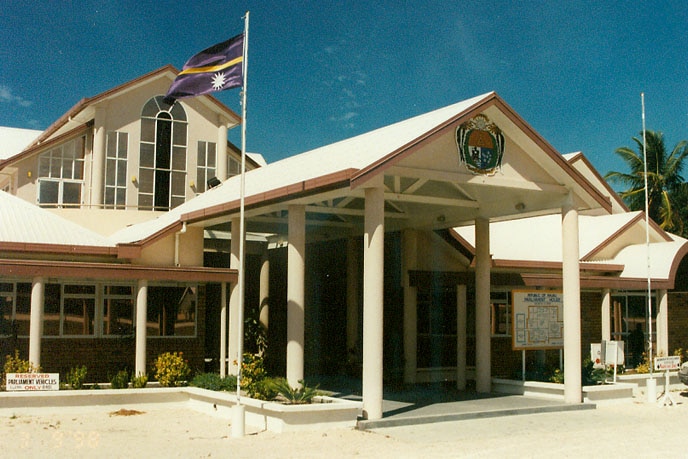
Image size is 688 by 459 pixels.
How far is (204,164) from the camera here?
1171 inches

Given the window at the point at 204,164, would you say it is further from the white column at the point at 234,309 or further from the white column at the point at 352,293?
the white column at the point at 234,309

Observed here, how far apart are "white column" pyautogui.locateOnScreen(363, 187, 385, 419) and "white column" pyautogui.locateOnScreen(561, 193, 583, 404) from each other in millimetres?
4934

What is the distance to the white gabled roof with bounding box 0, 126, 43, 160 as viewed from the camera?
3538 cm

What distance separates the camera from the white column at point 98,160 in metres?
27.7

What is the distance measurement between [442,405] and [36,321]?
805cm

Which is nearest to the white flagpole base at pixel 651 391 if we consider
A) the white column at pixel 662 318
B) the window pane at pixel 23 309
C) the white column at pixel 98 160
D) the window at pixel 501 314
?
the white column at pixel 662 318

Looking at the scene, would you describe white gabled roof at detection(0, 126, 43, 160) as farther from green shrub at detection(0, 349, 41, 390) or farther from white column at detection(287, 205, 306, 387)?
white column at detection(287, 205, 306, 387)

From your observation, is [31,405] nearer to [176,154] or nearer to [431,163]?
[431,163]

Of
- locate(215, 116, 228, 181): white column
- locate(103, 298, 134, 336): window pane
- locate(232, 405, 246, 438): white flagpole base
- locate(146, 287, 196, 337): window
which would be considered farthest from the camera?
locate(215, 116, 228, 181): white column

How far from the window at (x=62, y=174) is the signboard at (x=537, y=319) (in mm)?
16433

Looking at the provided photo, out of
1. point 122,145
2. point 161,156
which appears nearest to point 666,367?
point 161,156

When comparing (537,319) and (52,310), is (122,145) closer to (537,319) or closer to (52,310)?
(52,310)

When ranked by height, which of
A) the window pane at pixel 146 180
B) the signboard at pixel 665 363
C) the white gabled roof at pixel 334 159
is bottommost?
the signboard at pixel 665 363

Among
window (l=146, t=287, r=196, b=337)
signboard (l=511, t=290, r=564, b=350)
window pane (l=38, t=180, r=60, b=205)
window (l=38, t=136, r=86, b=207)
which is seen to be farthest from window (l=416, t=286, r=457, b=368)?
window pane (l=38, t=180, r=60, b=205)
